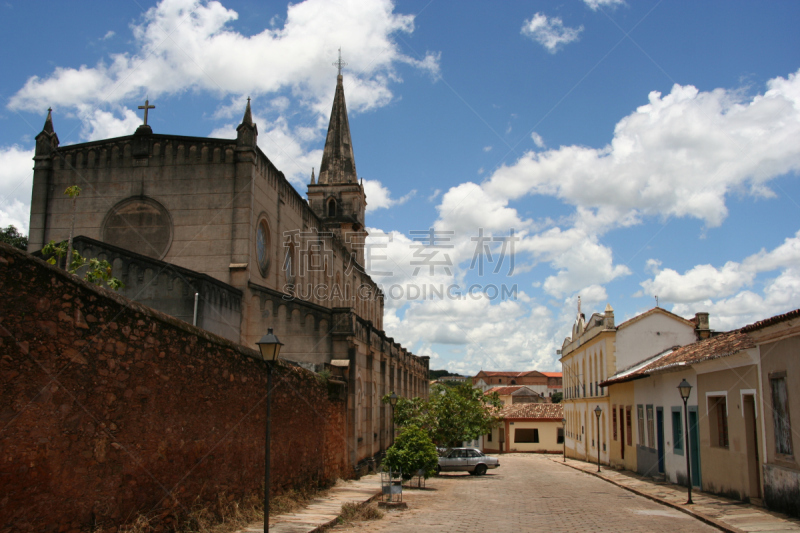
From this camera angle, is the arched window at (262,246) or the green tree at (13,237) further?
the green tree at (13,237)

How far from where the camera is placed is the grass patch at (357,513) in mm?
12414

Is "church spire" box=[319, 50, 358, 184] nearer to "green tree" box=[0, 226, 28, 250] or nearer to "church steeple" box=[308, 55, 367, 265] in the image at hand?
"church steeple" box=[308, 55, 367, 265]

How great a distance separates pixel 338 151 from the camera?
53344 mm

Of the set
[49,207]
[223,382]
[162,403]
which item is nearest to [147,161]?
[49,207]

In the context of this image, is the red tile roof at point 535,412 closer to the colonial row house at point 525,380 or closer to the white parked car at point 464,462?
the white parked car at point 464,462

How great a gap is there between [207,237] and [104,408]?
50.6 feet

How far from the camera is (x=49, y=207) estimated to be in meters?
22.6

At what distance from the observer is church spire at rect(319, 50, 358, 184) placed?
52500 millimetres

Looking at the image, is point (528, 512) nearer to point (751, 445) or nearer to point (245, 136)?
point (751, 445)

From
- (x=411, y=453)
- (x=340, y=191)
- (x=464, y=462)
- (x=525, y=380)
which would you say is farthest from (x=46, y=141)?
(x=525, y=380)

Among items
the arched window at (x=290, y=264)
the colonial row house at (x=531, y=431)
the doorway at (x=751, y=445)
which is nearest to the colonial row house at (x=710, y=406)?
the doorway at (x=751, y=445)

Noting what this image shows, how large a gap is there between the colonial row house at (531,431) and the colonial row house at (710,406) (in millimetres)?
27432

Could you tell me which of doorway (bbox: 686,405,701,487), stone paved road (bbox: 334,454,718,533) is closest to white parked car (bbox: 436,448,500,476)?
stone paved road (bbox: 334,454,718,533)

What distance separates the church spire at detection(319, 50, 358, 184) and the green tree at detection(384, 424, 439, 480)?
35.4 meters
